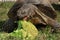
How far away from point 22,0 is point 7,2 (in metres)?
5.03

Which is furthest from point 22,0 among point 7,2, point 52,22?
point 7,2

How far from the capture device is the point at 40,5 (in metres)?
6.97

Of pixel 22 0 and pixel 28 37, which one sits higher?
pixel 22 0

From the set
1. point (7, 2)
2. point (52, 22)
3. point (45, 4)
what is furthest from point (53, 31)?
point (7, 2)

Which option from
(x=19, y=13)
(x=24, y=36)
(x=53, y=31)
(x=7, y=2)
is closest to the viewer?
(x=24, y=36)

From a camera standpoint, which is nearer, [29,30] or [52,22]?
[29,30]

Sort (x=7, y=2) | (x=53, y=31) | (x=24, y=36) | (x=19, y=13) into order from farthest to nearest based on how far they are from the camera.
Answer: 1. (x=7, y=2)
2. (x=53, y=31)
3. (x=19, y=13)
4. (x=24, y=36)

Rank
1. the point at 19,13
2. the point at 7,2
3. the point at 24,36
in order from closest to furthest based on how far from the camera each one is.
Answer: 1. the point at 24,36
2. the point at 19,13
3. the point at 7,2

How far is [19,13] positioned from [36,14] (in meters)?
0.50

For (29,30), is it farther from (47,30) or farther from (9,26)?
(9,26)

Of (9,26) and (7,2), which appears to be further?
(7,2)

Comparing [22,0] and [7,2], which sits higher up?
[22,0]

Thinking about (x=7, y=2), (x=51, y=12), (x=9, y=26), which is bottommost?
(x=7, y=2)

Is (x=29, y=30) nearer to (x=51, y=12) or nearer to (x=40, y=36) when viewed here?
(x=40, y=36)
